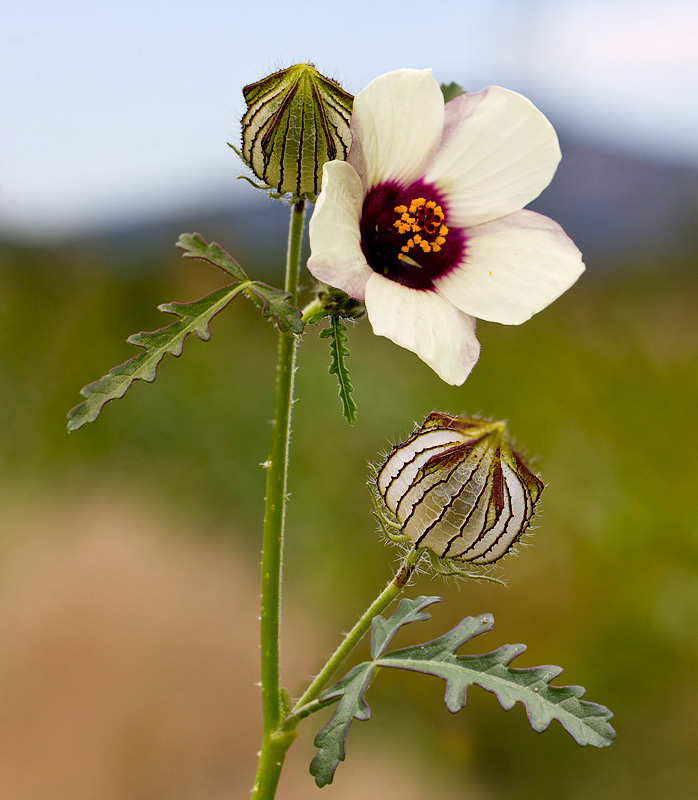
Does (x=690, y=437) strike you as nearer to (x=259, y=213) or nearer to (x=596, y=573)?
(x=596, y=573)

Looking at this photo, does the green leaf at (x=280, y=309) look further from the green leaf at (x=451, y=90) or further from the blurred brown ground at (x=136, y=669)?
the blurred brown ground at (x=136, y=669)

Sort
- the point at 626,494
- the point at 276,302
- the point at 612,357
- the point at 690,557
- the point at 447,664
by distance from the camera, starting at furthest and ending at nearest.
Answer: the point at 612,357
the point at 626,494
the point at 690,557
the point at 447,664
the point at 276,302

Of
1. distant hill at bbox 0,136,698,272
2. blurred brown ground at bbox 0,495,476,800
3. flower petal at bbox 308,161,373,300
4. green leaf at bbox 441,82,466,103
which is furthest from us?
distant hill at bbox 0,136,698,272

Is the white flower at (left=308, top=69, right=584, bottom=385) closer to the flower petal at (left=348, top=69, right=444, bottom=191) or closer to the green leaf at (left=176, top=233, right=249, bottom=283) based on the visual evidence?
the flower petal at (left=348, top=69, right=444, bottom=191)

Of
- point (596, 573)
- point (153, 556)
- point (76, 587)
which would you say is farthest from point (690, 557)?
point (76, 587)

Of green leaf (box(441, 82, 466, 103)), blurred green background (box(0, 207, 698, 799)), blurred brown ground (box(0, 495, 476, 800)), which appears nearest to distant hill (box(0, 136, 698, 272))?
blurred green background (box(0, 207, 698, 799))
